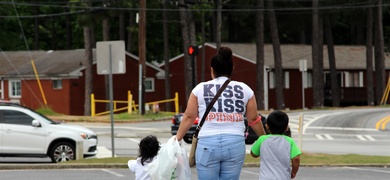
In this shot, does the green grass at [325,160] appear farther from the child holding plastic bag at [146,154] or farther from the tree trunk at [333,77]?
the tree trunk at [333,77]

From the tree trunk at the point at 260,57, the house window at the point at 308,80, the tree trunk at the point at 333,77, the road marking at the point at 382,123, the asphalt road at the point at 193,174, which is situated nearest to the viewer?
the asphalt road at the point at 193,174

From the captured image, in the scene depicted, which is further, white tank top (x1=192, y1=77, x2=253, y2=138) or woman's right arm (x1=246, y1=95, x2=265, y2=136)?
woman's right arm (x1=246, y1=95, x2=265, y2=136)

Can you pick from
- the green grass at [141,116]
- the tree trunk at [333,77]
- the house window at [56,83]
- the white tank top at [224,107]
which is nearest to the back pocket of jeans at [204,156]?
the white tank top at [224,107]

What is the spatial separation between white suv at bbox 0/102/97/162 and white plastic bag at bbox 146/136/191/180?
11636mm

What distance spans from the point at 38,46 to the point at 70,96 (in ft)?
74.0

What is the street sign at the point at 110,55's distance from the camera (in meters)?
21.4

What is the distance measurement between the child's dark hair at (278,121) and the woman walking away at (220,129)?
0.90 ft

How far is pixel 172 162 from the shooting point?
9.80 m

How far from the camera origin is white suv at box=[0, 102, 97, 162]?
2119cm

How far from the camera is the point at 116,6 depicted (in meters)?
57.6

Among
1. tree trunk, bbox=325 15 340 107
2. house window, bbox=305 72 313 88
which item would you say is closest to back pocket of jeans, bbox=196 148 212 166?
tree trunk, bbox=325 15 340 107

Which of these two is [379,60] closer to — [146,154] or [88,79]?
[88,79]

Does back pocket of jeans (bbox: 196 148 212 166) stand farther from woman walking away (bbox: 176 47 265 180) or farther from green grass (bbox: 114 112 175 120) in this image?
green grass (bbox: 114 112 175 120)

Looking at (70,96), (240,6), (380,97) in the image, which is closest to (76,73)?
(70,96)
